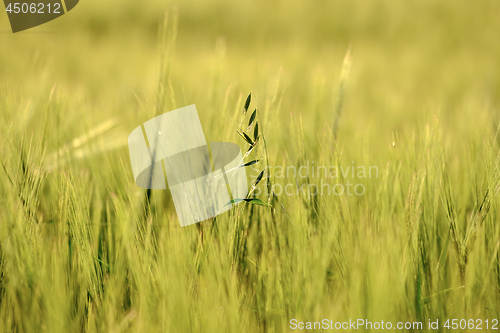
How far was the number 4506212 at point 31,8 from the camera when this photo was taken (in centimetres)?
118

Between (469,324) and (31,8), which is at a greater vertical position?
(31,8)

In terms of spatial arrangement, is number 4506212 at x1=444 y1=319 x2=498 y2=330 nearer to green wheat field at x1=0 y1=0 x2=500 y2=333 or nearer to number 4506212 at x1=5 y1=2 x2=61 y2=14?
green wheat field at x1=0 y1=0 x2=500 y2=333

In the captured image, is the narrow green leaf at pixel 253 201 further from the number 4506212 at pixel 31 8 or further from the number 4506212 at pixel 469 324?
the number 4506212 at pixel 31 8

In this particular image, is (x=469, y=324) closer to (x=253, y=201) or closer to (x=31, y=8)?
(x=253, y=201)

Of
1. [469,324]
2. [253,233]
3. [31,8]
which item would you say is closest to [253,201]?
[253,233]

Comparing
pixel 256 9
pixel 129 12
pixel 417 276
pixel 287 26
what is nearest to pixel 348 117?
pixel 417 276

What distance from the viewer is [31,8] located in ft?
3.86

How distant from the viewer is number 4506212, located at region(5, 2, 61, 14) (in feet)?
3.88

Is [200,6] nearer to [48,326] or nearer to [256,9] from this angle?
[256,9]

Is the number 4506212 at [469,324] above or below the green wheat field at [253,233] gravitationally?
below

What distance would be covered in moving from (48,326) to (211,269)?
0.17m

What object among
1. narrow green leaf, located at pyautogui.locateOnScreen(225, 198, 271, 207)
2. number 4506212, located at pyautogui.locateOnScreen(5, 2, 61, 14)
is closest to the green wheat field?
narrow green leaf, located at pyautogui.locateOnScreen(225, 198, 271, 207)

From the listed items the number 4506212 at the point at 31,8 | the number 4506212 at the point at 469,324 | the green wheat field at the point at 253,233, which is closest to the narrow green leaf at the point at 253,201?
the green wheat field at the point at 253,233

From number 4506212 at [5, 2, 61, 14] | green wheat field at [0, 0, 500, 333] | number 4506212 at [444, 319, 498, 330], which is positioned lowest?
number 4506212 at [444, 319, 498, 330]
